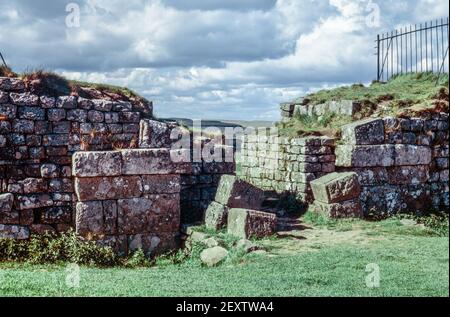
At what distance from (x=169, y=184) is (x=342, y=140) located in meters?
5.28

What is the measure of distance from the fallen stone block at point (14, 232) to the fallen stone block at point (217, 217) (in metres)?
3.73

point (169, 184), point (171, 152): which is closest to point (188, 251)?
point (169, 184)

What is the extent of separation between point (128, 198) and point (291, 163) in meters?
5.33

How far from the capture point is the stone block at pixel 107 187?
41.0 ft

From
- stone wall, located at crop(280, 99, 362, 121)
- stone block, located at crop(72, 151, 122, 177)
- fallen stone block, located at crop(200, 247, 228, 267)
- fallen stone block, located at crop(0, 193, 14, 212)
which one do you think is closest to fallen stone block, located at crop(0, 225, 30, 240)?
fallen stone block, located at crop(0, 193, 14, 212)

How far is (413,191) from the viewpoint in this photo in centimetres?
1641

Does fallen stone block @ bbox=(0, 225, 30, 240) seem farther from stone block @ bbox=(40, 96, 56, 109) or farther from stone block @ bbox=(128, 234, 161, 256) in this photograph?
stone block @ bbox=(40, 96, 56, 109)

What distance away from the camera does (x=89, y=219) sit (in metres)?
12.5

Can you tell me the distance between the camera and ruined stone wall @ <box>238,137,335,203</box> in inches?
623

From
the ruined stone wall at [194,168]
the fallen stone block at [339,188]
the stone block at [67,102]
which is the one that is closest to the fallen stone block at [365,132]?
the fallen stone block at [339,188]

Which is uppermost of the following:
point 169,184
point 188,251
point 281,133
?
point 281,133
